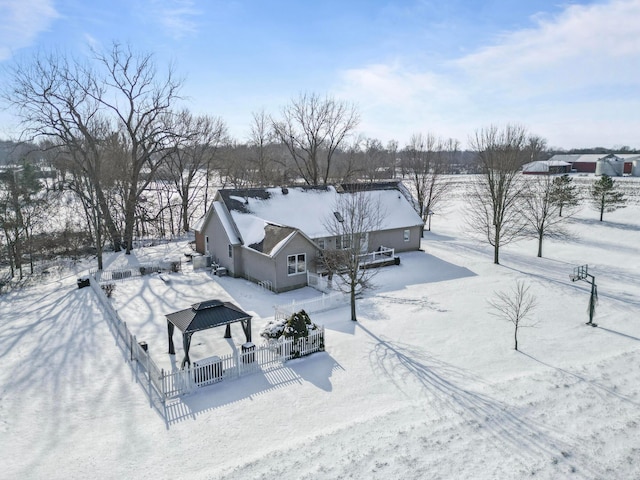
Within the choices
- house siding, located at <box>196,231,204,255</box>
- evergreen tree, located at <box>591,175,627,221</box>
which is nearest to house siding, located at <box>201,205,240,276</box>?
house siding, located at <box>196,231,204,255</box>

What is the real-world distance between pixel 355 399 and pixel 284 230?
12266 mm

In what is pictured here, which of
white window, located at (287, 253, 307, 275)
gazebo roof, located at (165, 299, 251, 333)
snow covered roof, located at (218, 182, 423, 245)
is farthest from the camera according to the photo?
snow covered roof, located at (218, 182, 423, 245)

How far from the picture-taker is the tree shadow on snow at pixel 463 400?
10008 mm

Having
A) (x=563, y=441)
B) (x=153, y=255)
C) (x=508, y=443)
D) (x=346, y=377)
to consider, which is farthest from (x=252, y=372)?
(x=153, y=255)

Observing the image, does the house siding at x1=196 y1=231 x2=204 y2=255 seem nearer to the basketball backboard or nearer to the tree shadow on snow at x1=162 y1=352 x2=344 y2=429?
the tree shadow on snow at x1=162 y1=352 x2=344 y2=429

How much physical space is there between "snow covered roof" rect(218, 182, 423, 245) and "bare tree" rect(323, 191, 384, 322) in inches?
27.9

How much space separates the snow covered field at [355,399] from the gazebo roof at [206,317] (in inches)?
63.5

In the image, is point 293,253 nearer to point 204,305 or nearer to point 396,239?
point 204,305

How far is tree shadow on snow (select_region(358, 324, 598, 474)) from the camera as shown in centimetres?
1001

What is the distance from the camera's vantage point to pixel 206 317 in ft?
45.4

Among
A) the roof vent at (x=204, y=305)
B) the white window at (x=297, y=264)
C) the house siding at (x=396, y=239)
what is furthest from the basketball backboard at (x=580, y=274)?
the roof vent at (x=204, y=305)

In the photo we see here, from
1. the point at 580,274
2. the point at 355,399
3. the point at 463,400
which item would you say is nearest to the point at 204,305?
the point at 355,399

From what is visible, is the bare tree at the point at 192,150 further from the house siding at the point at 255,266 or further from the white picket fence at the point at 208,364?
the white picket fence at the point at 208,364

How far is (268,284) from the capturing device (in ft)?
74.0
